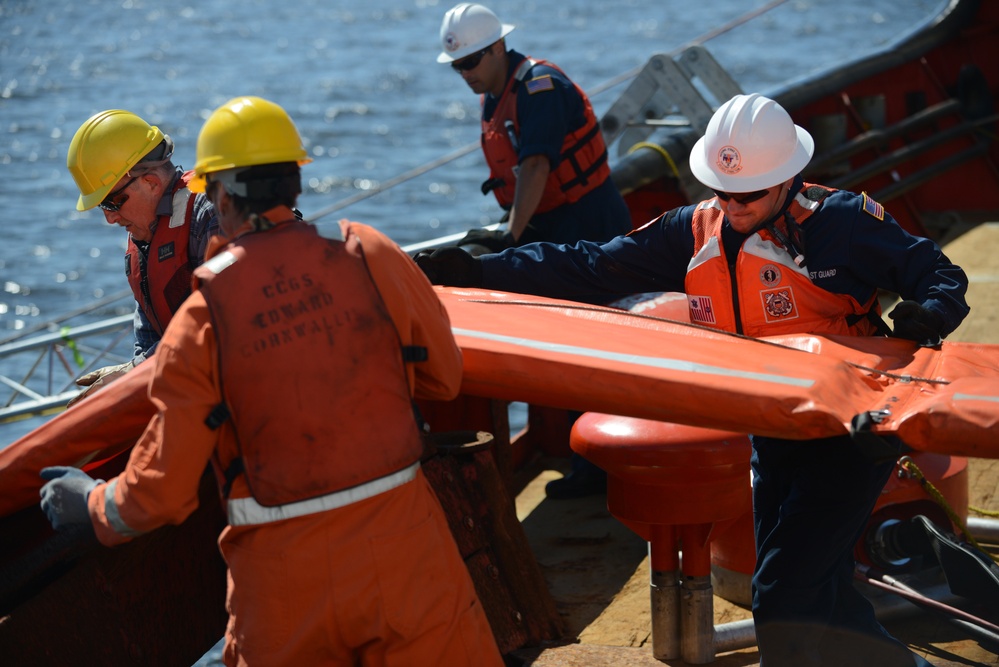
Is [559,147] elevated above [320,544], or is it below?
above

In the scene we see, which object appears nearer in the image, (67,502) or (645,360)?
(67,502)

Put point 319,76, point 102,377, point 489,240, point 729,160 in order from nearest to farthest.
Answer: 1. point 729,160
2. point 102,377
3. point 489,240
4. point 319,76

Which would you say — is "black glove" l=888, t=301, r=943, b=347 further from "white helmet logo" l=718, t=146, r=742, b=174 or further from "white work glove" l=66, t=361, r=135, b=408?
"white work glove" l=66, t=361, r=135, b=408

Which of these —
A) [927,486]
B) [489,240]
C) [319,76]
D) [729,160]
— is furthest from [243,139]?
[319,76]

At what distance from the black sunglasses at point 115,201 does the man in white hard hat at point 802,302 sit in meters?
1.62

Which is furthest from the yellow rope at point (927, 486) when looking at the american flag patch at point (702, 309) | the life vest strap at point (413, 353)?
the life vest strap at point (413, 353)

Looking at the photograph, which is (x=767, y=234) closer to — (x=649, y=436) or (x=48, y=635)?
(x=649, y=436)

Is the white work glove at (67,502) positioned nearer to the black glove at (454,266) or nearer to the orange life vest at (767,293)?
the black glove at (454,266)

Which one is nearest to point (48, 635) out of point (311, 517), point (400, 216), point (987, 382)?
point (311, 517)

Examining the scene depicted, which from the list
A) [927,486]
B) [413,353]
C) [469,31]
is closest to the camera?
[413,353]

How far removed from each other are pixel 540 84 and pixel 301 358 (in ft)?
9.24

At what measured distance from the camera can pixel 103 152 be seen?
351 centimetres

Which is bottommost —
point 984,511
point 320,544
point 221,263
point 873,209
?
point 984,511

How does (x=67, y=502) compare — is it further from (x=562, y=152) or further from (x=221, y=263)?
(x=562, y=152)
